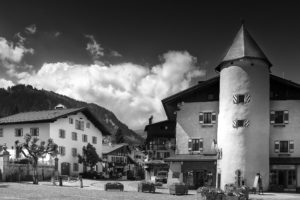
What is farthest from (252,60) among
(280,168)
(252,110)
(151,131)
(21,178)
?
(21,178)

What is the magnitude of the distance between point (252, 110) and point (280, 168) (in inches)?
256

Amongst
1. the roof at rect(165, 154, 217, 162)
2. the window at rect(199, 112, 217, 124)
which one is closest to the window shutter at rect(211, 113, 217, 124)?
the window at rect(199, 112, 217, 124)

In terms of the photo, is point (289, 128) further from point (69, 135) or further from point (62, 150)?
point (69, 135)

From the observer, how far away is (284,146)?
151 feet

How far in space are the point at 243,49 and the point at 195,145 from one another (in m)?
11.3

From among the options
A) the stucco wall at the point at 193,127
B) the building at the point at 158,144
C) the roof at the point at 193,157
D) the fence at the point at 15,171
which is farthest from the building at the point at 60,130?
the roof at the point at 193,157

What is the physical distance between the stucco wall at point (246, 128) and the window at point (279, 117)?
149 centimetres

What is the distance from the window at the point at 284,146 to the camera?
45750mm

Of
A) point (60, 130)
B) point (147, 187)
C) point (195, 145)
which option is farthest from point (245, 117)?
point (60, 130)

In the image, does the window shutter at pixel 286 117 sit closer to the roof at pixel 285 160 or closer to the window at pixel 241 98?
the roof at pixel 285 160

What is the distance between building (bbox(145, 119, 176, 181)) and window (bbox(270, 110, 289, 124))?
13.2m

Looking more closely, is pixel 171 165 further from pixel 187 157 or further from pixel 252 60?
pixel 252 60

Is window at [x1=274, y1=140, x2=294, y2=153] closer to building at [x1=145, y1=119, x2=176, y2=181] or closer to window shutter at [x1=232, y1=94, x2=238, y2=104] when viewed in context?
window shutter at [x1=232, y1=94, x2=238, y2=104]

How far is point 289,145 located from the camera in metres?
45.8
